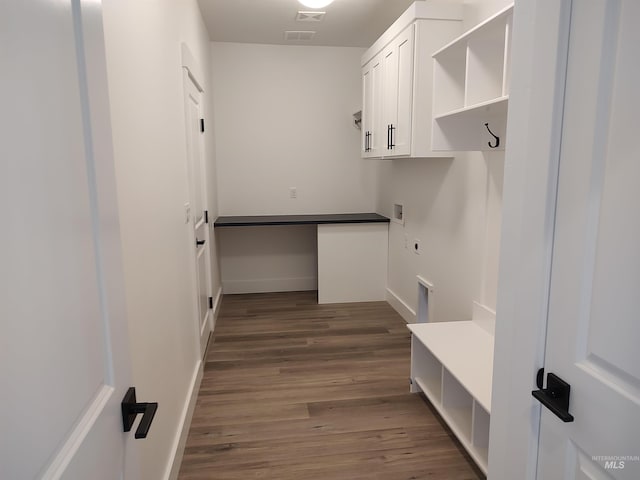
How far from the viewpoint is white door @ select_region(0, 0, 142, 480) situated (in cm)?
52

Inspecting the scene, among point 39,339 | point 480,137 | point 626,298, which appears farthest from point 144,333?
point 480,137

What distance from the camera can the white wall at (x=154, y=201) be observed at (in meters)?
1.36

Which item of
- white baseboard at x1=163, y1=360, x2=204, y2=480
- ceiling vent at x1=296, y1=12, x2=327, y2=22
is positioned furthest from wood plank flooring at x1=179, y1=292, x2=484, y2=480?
ceiling vent at x1=296, y1=12, x2=327, y2=22

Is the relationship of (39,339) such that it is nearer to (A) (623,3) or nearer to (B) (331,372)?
(A) (623,3)

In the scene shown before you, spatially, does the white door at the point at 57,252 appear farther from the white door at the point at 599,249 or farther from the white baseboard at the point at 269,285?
the white baseboard at the point at 269,285

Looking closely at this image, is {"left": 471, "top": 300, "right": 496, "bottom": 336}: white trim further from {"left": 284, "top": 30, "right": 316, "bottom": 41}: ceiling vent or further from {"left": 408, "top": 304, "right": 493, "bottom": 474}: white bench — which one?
{"left": 284, "top": 30, "right": 316, "bottom": 41}: ceiling vent

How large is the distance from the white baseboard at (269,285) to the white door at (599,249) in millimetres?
4209

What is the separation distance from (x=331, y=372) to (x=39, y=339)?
264 cm

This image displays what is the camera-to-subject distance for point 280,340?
3.62 metres

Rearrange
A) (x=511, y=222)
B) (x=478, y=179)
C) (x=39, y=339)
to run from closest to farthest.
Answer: (x=39, y=339), (x=511, y=222), (x=478, y=179)

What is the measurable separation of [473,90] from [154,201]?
1.58 metres

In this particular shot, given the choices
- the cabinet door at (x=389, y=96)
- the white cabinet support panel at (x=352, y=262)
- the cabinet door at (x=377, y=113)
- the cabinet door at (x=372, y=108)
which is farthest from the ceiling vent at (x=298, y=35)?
the white cabinet support panel at (x=352, y=262)

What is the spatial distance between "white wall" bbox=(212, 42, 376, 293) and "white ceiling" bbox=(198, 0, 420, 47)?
0.76ft

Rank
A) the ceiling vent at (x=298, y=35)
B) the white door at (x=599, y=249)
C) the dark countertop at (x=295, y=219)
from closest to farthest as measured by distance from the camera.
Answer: the white door at (x=599, y=249)
the ceiling vent at (x=298, y=35)
the dark countertop at (x=295, y=219)
